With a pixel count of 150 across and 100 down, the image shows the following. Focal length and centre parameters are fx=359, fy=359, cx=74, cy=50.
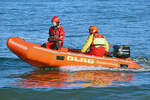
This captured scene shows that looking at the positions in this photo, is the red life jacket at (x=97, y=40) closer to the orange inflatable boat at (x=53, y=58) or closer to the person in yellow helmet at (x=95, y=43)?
the person in yellow helmet at (x=95, y=43)

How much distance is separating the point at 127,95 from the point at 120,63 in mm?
2545

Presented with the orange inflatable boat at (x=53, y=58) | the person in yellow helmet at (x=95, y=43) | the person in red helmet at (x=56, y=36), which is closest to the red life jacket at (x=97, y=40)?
the person in yellow helmet at (x=95, y=43)

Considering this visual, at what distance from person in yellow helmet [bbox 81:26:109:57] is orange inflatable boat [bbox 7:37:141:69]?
18 cm

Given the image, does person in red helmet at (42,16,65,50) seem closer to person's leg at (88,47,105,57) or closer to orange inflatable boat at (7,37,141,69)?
orange inflatable boat at (7,37,141,69)

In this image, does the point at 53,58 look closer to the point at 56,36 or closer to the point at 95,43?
the point at 56,36

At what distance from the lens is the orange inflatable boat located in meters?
10.0

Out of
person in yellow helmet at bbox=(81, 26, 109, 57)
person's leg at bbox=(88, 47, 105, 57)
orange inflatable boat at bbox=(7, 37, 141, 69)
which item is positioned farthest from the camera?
person's leg at bbox=(88, 47, 105, 57)

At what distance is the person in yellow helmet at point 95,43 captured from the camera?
10484mm

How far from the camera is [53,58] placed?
10.3 meters

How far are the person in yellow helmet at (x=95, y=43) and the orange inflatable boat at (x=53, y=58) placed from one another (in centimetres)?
18

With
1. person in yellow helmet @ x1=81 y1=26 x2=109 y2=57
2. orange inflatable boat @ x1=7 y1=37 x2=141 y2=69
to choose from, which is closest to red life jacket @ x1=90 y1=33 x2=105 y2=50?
person in yellow helmet @ x1=81 y1=26 x2=109 y2=57

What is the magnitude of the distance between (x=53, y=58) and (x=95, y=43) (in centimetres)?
131

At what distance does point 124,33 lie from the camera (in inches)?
725

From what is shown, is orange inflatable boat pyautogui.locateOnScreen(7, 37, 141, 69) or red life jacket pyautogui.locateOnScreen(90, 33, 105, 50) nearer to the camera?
orange inflatable boat pyautogui.locateOnScreen(7, 37, 141, 69)
